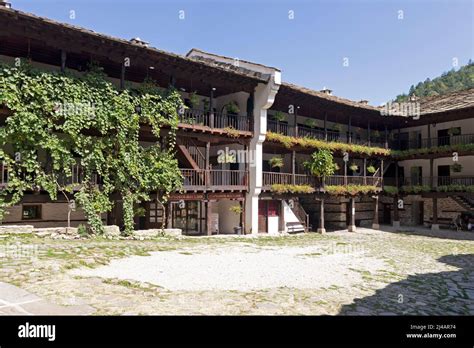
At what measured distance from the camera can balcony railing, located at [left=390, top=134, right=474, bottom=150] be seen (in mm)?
25062

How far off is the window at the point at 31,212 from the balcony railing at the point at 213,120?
7.44 metres

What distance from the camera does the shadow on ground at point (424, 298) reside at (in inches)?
270

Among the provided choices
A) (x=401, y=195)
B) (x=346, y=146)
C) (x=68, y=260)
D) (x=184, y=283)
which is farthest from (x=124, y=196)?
(x=401, y=195)

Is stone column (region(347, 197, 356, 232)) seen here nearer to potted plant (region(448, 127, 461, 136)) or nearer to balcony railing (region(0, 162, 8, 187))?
potted plant (region(448, 127, 461, 136))

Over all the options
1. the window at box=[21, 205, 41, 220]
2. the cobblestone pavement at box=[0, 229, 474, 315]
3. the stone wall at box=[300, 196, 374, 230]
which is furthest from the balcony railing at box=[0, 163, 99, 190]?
the stone wall at box=[300, 196, 374, 230]

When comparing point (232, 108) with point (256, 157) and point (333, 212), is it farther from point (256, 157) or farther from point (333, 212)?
point (333, 212)

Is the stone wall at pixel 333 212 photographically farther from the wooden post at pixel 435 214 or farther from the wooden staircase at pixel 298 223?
the wooden post at pixel 435 214

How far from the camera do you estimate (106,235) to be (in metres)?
13.9

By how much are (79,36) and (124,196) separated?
6.22 metres

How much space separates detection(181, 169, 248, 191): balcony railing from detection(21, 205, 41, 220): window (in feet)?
21.4

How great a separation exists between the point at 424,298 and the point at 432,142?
22330 millimetres
